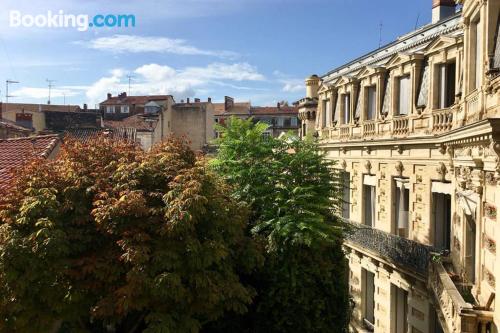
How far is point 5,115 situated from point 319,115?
4758 centimetres

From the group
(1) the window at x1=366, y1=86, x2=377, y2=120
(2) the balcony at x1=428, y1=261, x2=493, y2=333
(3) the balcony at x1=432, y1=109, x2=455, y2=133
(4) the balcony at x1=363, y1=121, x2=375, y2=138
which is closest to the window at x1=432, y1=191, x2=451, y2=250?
(3) the balcony at x1=432, y1=109, x2=455, y2=133

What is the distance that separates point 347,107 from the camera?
25375 mm

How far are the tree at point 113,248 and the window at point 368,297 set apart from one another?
1178 cm

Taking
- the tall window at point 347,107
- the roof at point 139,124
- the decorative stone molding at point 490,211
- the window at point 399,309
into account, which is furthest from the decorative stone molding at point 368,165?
the roof at point 139,124

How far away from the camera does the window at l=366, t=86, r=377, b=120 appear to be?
22.2 m

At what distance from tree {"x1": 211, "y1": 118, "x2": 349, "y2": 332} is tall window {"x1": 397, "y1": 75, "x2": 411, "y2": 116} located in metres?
4.21

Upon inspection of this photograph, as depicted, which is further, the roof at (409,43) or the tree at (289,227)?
the roof at (409,43)

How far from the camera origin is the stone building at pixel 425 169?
11086mm

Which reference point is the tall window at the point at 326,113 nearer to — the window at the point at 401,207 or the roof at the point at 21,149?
the window at the point at 401,207

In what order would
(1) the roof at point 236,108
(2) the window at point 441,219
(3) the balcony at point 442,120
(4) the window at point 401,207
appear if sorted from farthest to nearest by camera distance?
(1) the roof at point 236,108 < (4) the window at point 401,207 < (2) the window at point 441,219 < (3) the balcony at point 442,120

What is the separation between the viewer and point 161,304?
36.1 feet

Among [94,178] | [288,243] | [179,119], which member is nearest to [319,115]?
[288,243]

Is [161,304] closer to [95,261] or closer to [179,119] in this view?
[95,261]

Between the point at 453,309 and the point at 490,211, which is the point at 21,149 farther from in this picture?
the point at 490,211
